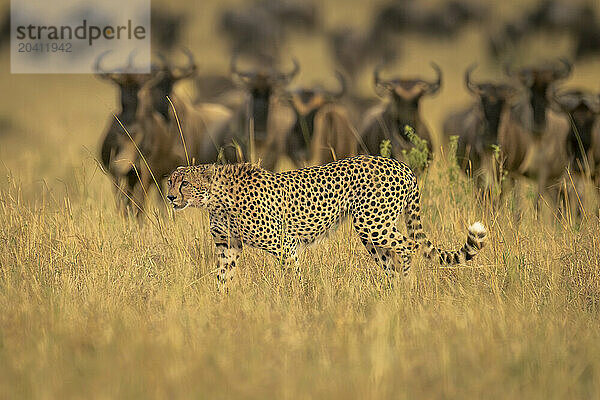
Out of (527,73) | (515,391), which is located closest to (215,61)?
(527,73)

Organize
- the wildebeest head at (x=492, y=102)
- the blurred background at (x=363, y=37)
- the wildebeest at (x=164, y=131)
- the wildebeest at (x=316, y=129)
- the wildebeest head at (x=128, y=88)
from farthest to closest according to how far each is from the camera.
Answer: the blurred background at (x=363, y=37) → the wildebeest at (x=316, y=129) → the wildebeest head at (x=492, y=102) → the wildebeest at (x=164, y=131) → the wildebeest head at (x=128, y=88)

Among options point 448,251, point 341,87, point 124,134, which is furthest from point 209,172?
point 341,87

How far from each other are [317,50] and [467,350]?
92.6 ft

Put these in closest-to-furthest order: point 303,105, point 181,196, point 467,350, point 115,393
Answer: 1. point 115,393
2. point 467,350
3. point 181,196
4. point 303,105

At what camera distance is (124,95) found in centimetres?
945

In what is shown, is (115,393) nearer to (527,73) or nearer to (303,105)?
(527,73)

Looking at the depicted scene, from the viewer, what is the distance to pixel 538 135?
10375mm

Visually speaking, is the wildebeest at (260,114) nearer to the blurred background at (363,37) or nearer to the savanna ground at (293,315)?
the savanna ground at (293,315)

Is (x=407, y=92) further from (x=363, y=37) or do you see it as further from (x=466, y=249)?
(x=363, y=37)

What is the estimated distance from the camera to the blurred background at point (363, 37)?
27672 mm

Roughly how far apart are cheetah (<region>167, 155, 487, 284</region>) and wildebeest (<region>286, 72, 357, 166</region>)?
6.04 m

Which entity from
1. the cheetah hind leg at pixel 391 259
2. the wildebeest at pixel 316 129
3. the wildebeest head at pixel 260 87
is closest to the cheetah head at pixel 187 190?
the cheetah hind leg at pixel 391 259

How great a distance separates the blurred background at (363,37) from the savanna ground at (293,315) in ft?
61.8

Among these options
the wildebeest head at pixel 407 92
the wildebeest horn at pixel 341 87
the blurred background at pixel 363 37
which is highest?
the blurred background at pixel 363 37
